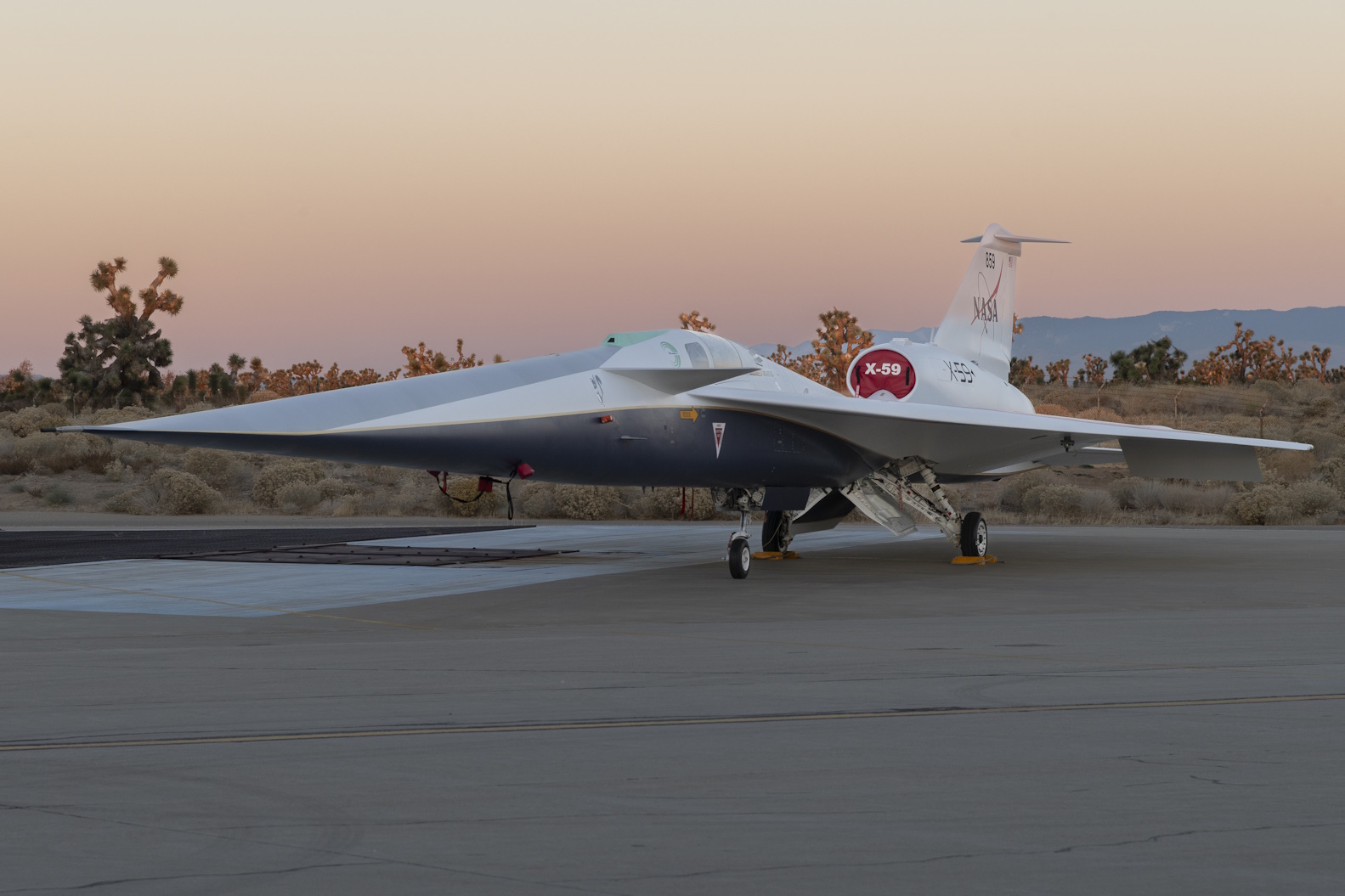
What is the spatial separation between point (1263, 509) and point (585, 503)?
16.9m

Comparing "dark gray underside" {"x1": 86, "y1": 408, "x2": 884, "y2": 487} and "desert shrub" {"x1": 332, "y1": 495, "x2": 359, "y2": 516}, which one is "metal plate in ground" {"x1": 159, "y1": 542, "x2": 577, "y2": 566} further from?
"desert shrub" {"x1": 332, "y1": 495, "x2": 359, "y2": 516}

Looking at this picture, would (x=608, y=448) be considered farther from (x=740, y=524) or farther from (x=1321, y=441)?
(x=1321, y=441)

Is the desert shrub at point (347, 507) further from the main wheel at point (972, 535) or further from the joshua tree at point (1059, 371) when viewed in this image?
the joshua tree at point (1059, 371)

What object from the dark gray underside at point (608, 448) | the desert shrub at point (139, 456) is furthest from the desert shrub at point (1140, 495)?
the desert shrub at point (139, 456)

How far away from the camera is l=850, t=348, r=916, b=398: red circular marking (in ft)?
63.2

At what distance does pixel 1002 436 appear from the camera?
1817 cm

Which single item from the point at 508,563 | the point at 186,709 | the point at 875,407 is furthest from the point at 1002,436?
the point at 186,709

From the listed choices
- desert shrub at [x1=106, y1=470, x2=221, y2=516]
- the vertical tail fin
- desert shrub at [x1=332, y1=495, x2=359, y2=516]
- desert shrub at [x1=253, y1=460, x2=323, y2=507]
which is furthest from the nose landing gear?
desert shrub at [x1=253, y1=460, x2=323, y2=507]

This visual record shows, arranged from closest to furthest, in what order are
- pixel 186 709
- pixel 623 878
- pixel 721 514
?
pixel 623 878, pixel 186 709, pixel 721 514

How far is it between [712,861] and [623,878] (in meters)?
0.33

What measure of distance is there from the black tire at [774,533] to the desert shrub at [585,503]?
15071mm

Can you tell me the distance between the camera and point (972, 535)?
18031mm

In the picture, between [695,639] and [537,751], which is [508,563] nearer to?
[695,639]

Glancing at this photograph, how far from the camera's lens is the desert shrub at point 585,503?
34281 millimetres
